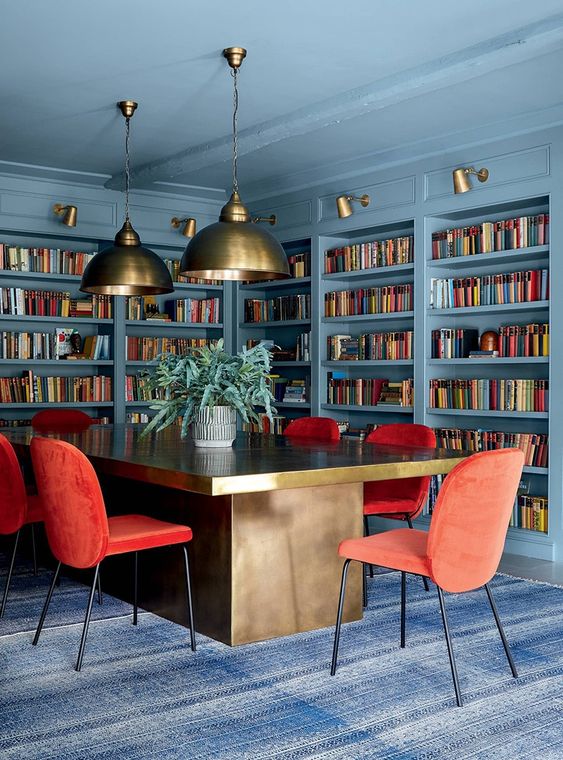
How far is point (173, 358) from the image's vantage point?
4309 millimetres

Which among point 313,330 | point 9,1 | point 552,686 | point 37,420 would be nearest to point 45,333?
point 37,420

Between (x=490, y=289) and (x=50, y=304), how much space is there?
3.55 meters

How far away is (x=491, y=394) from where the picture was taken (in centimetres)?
598

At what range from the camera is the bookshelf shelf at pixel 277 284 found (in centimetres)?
744

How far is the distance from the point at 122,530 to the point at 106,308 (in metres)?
4.14

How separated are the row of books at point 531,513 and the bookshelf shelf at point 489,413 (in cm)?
53

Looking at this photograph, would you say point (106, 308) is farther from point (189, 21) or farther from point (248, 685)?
point (248, 685)

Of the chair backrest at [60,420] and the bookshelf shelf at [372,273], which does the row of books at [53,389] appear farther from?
the bookshelf shelf at [372,273]

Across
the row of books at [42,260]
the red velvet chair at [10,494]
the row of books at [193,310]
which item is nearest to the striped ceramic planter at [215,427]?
the red velvet chair at [10,494]

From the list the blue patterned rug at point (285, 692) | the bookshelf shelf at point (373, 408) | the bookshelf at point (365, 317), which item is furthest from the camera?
the bookshelf at point (365, 317)

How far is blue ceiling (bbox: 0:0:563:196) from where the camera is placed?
3961 mm

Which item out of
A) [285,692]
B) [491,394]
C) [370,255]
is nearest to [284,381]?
[370,255]

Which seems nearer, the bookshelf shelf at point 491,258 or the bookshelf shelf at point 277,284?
the bookshelf shelf at point 491,258

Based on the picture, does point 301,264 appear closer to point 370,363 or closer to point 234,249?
point 370,363
